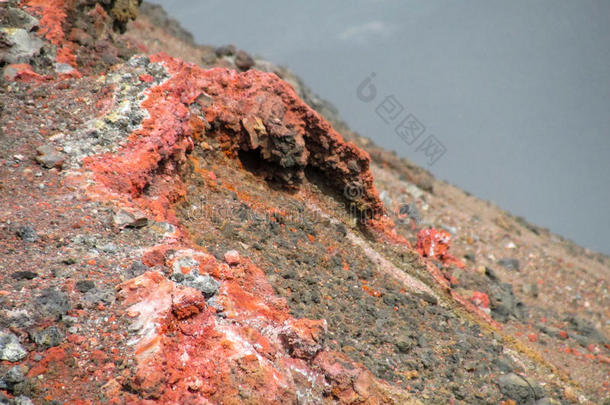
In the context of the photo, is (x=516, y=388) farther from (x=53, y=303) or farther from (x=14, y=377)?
(x=14, y=377)

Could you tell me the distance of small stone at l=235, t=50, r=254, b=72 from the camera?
77.9ft

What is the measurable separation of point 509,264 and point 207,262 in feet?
49.8

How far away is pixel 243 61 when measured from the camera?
23859 millimetres

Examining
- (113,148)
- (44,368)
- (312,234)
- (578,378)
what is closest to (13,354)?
(44,368)

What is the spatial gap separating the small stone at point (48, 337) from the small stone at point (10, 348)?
131 mm

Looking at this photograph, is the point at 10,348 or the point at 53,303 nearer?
the point at 10,348

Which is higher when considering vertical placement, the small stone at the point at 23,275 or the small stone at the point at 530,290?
the small stone at the point at 530,290

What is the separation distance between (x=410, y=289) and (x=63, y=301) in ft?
23.1

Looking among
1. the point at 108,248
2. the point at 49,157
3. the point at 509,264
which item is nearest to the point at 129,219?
the point at 108,248

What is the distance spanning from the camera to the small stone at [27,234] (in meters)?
5.37

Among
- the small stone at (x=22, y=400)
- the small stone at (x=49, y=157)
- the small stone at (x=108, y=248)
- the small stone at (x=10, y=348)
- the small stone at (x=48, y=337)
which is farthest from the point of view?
the small stone at (x=49, y=157)

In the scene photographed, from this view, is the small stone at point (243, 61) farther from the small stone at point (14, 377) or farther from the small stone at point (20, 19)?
the small stone at point (14, 377)

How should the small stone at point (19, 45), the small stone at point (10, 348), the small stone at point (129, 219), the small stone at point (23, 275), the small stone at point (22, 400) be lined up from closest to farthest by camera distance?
the small stone at point (22, 400), the small stone at point (10, 348), the small stone at point (23, 275), the small stone at point (129, 219), the small stone at point (19, 45)

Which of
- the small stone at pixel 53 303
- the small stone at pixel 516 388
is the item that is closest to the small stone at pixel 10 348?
the small stone at pixel 53 303
